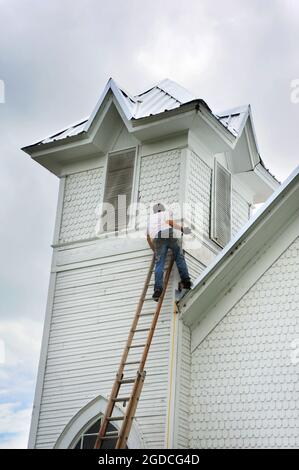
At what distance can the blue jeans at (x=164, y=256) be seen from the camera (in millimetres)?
14453

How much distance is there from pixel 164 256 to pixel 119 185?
287cm

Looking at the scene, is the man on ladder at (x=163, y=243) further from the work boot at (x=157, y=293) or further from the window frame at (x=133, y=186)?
the window frame at (x=133, y=186)

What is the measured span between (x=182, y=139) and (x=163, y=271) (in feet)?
11.2

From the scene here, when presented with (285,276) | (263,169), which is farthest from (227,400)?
(263,169)

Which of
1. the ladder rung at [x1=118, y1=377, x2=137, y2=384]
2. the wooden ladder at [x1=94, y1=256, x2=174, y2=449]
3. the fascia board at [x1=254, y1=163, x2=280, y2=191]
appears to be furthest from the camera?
the fascia board at [x1=254, y1=163, x2=280, y2=191]

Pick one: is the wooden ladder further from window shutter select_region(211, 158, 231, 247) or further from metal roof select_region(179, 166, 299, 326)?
window shutter select_region(211, 158, 231, 247)

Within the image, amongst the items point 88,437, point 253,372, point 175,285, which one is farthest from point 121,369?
point 253,372

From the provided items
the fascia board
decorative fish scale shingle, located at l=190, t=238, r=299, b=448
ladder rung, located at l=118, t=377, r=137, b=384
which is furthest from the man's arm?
the fascia board

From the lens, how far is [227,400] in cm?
1348

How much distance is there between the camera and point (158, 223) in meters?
14.9

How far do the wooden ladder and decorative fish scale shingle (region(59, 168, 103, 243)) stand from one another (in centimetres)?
249

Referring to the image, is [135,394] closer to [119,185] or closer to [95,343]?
[95,343]

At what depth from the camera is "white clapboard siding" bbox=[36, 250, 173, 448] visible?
46.9 ft
